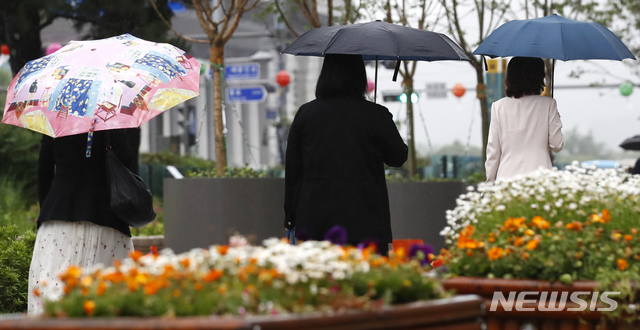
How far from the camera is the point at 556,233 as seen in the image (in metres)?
3.45

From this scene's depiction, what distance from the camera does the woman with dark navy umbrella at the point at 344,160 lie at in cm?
450

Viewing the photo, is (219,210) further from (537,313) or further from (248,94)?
(248,94)

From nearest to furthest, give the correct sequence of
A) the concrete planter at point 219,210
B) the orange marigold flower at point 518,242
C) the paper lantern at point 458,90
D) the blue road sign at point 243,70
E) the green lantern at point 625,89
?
1. the orange marigold flower at point 518,242
2. the concrete planter at point 219,210
3. the green lantern at point 625,89
4. the paper lantern at point 458,90
5. the blue road sign at point 243,70

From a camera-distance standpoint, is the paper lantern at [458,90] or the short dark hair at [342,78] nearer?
the short dark hair at [342,78]

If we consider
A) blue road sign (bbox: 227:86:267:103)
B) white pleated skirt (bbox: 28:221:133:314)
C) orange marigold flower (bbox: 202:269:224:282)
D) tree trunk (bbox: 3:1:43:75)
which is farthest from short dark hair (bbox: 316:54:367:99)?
blue road sign (bbox: 227:86:267:103)

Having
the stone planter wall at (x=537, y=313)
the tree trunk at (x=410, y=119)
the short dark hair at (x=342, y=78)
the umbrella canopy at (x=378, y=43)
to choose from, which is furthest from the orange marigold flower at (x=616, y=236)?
the tree trunk at (x=410, y=119)

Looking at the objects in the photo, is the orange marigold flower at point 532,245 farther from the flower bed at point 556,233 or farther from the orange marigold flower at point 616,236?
the orange marigold flower at point 616,236

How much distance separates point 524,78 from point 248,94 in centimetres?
1565

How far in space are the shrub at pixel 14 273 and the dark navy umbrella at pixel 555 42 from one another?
375 cm

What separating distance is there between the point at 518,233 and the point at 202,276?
150 cm

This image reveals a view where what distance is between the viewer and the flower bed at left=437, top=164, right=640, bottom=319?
10.7ft

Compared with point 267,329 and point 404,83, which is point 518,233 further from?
point 404,83

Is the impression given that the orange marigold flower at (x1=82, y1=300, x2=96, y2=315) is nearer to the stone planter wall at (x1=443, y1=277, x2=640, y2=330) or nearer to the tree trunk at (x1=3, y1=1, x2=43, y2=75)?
the stone planter wall at (x1=443, y1=277, x2=640, y2=330)

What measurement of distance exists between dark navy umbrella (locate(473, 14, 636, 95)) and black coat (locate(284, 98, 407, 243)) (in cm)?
122
